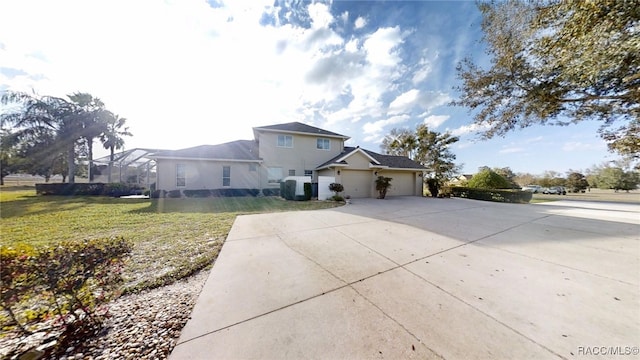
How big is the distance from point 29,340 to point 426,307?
417cm

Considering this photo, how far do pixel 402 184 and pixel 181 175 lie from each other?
17006 mm

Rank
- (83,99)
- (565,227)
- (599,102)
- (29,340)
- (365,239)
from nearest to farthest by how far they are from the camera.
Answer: (29,340) < (365,239) < (565,227) < (599,102) < (83,99)

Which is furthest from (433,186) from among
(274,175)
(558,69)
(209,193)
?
(209,193)

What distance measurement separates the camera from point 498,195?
51.3 ft

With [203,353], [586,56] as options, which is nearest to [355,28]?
[586,56]

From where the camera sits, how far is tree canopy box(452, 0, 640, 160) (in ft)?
16.9

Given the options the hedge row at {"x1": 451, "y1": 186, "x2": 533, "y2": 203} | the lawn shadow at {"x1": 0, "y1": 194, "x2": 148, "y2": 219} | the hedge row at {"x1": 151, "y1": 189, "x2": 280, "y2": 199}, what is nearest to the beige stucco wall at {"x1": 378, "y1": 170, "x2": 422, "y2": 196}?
the hedge row at {"x1": 451, "y1": 186, "x2": 533, "y2": 203}

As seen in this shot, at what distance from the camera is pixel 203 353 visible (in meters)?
1.77

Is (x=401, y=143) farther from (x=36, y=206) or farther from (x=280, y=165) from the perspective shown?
(x=36, y=206)

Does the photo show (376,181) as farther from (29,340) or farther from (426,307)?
(29,340)

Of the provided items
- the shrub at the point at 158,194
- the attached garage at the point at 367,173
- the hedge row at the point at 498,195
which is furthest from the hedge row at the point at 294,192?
the hedge row at the point at 498,195

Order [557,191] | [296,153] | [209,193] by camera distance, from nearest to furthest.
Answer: [209,193] → [296,153] → [557,191]

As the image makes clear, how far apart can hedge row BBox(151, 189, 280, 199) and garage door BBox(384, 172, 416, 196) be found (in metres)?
9.70

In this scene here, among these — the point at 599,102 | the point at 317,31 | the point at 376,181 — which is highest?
the point at 317,31
